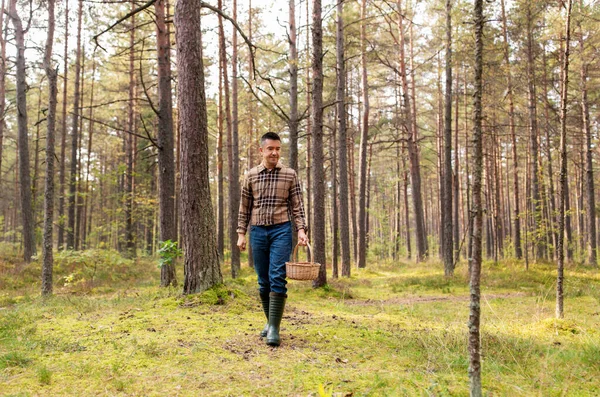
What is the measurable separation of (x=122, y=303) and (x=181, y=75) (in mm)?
4068

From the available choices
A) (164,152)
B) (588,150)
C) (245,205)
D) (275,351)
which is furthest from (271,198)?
(588,150)

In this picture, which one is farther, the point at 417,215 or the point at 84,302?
the point at 417,215

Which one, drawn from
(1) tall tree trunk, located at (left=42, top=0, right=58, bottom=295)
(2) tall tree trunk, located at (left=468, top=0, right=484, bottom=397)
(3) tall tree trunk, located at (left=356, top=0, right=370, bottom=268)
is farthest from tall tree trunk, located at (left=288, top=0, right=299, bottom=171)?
(2) tall tree trunk, located at (left=468, top=0, right=484, bottom=397)

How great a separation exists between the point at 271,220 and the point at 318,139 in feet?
18.7

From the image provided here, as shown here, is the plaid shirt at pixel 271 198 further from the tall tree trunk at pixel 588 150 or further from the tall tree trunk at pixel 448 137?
the tall tree trunk at pixel 588 150

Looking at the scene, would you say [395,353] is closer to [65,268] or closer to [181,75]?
[181,75]

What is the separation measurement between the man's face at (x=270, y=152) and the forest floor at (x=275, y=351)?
2016mm

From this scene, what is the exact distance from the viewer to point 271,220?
4.59 metres

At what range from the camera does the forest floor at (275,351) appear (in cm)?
304

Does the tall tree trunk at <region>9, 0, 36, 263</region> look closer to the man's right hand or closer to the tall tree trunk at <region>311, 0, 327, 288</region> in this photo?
the tall tree trunk at <region>311, 0, 327, 288</region>

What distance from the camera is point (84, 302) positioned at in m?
7.50

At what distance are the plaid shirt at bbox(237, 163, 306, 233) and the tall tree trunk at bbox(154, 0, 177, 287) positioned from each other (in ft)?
16.6

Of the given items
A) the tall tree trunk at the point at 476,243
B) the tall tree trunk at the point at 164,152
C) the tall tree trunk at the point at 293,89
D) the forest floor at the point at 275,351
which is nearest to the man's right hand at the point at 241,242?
the forest floor at the point at 275,351

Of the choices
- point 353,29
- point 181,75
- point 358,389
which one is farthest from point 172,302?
point 353,29
